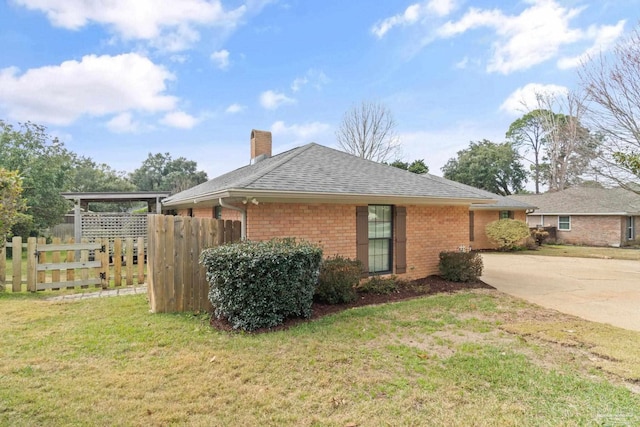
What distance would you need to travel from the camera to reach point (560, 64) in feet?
49.6

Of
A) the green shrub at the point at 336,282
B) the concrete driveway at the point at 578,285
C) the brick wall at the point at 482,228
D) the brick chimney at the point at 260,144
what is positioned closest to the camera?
the concrete driveway at the point at 578,285

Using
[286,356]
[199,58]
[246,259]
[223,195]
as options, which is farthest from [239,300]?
[199,58]

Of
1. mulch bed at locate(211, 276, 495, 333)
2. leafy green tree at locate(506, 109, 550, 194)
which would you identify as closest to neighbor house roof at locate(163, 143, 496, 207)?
mulch bed at locate(211, 276, 495, 333)

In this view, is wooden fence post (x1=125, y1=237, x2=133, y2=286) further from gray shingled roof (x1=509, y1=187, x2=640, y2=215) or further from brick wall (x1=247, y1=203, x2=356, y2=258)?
gray shingled roof (x1=509, y1=187, x2=640, y2=215)

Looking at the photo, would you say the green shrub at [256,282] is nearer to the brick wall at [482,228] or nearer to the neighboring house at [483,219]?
the neighboring house at [483,219]

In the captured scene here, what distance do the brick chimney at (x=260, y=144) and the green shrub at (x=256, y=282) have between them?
316 inches

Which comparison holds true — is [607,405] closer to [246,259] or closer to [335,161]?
[246,259]

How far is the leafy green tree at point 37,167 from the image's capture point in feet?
58.4

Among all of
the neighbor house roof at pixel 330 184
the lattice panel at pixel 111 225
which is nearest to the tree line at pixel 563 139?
the neighbor house roof at pixel 330 184

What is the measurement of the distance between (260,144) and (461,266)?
856 centimetres

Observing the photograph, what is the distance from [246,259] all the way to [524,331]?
448cm

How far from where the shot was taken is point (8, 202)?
24.6ft

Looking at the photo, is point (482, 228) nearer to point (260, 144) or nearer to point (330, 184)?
point (260, 144)

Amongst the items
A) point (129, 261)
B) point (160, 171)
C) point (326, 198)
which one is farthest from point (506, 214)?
point (160, 171)
